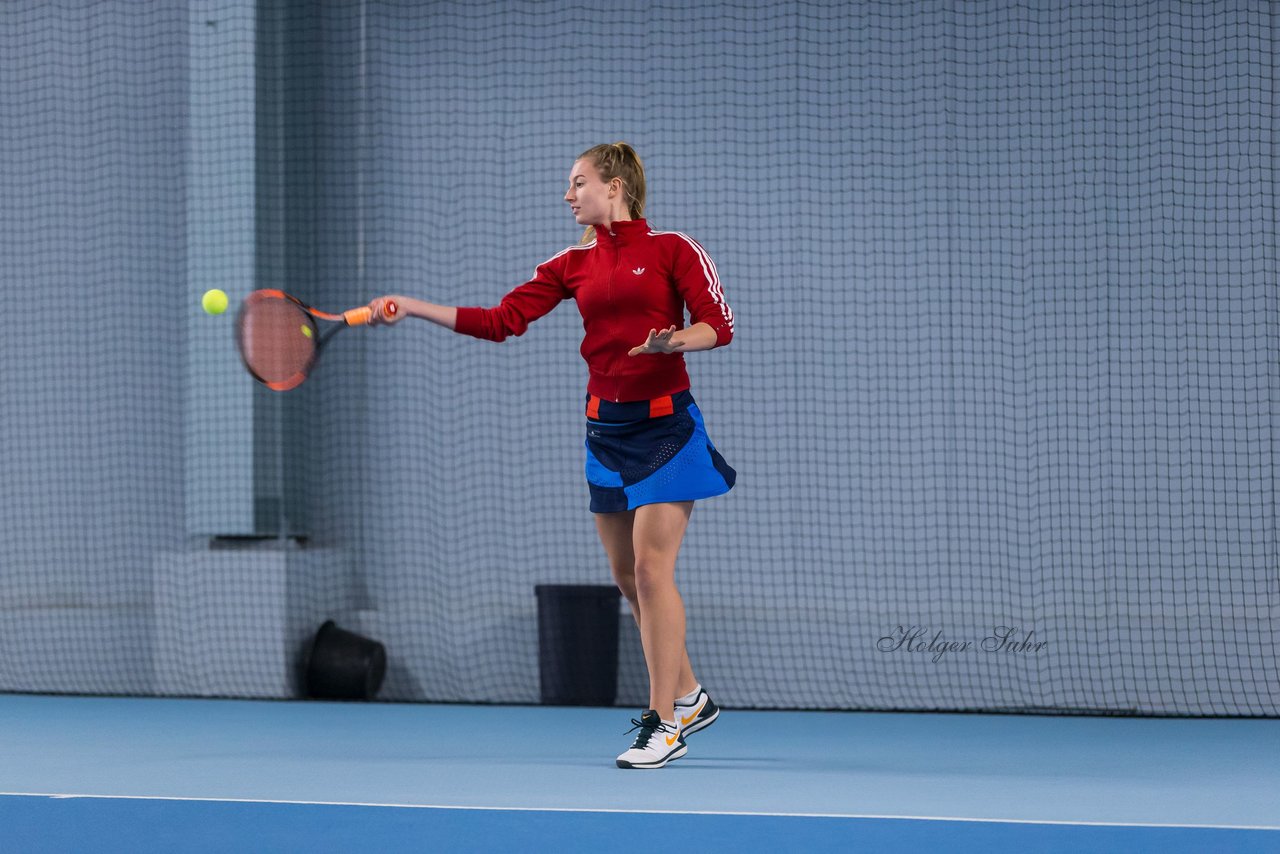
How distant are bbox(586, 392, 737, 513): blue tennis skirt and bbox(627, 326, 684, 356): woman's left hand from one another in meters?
0.36

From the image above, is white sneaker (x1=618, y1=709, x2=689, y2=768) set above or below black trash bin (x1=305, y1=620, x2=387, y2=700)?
above

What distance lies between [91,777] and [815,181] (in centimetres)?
420

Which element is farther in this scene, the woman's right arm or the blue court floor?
the woman's right arm

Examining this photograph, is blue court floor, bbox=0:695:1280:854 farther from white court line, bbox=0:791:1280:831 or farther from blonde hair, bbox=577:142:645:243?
blonde hair, bbox=577:142:645:243

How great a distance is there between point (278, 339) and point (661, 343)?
3.95 feet

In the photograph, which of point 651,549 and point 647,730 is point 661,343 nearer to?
point 651,549

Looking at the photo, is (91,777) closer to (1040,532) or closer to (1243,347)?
(1040,532)

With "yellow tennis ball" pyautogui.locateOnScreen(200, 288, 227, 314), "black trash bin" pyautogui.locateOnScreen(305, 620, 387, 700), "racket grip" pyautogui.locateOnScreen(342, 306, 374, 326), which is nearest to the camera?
"racket grip" pyautogui.locateOnScreen(342, 306, 374, 326)

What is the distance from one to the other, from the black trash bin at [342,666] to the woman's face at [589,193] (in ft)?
9.48

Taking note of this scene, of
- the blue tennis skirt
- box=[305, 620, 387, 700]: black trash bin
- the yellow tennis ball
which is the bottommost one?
box=[305, 620, 387, 700]: black trash bin

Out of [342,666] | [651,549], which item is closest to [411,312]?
[651,549]

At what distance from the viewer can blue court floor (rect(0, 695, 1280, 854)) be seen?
3387 millimetres

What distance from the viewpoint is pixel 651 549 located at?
436cm

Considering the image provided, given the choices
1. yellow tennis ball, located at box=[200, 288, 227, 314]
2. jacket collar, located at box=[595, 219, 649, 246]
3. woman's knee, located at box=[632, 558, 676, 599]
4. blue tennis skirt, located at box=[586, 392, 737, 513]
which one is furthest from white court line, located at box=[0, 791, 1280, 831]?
jacket collar, located at box=[595, 219, 649, 246]
